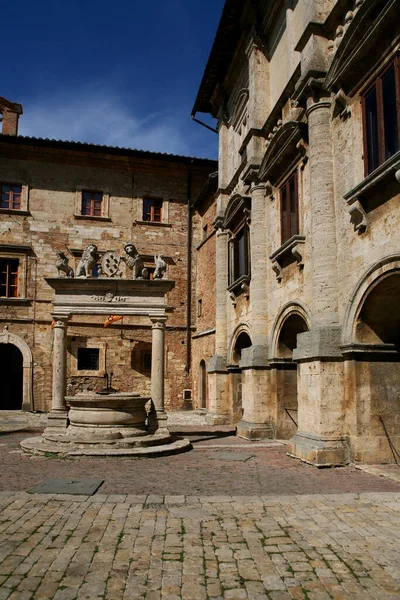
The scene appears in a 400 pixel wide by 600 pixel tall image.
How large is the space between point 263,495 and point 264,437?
6.42m

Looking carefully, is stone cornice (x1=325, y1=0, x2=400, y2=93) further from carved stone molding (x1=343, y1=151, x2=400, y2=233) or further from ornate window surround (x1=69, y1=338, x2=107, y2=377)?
ornate window surround (x1=69, y1=338, x2=107, y2=377)

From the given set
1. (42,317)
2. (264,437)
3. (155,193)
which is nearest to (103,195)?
(155,193)

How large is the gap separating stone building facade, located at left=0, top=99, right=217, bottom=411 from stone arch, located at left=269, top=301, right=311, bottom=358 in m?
10.9

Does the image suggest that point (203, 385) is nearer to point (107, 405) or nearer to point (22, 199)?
point (22, 199)

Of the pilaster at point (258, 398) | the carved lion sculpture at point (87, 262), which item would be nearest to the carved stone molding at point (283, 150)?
the pilaster at point (258, 398)

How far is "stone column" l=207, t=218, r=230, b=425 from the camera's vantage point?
57.5ft

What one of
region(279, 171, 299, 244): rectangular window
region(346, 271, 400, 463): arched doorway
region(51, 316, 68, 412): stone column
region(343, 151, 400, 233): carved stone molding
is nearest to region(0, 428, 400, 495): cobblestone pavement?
region(346, 271, 400, 463): arched doorway

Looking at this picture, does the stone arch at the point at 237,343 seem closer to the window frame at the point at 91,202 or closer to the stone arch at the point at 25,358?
the stone arch at the point at 25,358

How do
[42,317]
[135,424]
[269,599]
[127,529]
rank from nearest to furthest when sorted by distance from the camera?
[269,599]
[127,529]
[135,424]
[42,317]

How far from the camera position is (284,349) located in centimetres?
1312

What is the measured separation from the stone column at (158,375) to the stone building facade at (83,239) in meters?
10.8

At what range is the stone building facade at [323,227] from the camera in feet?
28.6

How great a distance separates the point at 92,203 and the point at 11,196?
3.48 meters

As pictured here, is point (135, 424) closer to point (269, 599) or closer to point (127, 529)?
point (127, 529)
